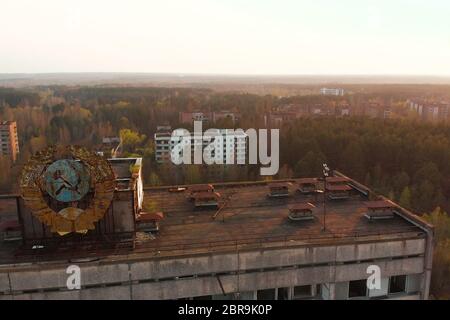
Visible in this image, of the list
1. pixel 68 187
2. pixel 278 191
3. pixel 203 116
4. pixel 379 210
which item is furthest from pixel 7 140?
pixel 379 210

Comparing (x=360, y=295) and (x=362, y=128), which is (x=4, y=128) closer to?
(x=362, y=128)

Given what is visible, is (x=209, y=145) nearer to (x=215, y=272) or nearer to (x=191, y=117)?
(x=191, y=117)

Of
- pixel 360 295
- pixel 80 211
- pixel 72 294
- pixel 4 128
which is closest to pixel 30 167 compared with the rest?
pixel 80 211

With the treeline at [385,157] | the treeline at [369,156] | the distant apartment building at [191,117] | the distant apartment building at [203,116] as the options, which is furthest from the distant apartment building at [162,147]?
the distant apartment building at [191,117]

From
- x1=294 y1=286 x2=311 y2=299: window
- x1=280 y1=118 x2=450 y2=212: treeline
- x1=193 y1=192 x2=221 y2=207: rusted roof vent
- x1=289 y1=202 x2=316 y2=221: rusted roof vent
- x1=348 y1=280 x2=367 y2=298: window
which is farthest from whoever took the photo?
x1=280 y1=118 x2=450 y2=212: treeline
